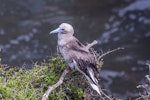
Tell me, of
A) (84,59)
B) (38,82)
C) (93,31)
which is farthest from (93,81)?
(93,31)

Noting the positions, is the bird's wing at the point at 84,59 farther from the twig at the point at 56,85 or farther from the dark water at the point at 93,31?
the dark water at the point at 93,31

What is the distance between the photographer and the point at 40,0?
1116cm

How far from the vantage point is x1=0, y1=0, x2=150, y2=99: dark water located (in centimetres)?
959

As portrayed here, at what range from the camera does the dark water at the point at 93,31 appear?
959cm

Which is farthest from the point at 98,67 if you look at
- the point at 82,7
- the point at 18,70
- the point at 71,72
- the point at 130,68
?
the point at 82,7

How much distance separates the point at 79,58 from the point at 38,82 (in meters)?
0.40

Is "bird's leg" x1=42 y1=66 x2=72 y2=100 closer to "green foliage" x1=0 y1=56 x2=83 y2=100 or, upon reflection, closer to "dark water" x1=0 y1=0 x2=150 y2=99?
"green foliage" x1=0 y1=56 x2=83 y2=100

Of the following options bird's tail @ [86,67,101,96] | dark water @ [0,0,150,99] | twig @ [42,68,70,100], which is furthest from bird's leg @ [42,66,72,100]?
dark water @ [0,0,150,99]

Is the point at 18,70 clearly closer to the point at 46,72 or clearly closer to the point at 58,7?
the point at 46,72

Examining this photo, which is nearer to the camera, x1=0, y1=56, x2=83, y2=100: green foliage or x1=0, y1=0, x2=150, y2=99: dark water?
x1=0, y1=56, x2=83, y2=100: green foliage

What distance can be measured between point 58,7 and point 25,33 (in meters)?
1.16

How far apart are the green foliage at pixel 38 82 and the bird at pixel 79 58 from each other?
0.11 metres

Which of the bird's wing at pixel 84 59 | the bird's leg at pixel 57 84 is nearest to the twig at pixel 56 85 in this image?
the bird's leg at pixel 57 84

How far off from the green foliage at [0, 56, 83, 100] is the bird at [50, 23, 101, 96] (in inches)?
4.3
